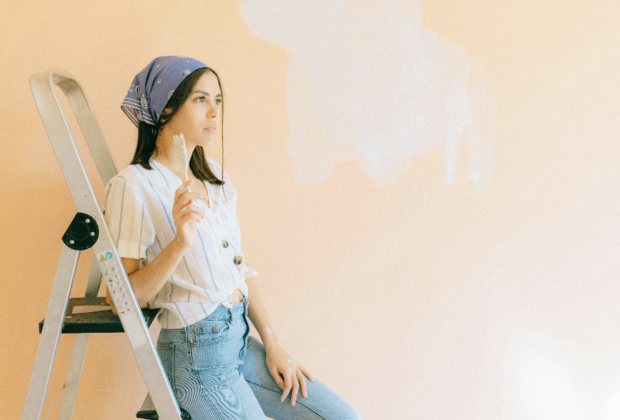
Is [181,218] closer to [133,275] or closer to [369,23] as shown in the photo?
[133,275]

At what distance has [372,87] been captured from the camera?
1.21 metres

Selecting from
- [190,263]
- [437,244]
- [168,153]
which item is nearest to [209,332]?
[190,263]

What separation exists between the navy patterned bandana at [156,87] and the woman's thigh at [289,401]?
1.70ft

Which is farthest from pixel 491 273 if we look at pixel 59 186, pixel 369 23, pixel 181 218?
pixel 59 186

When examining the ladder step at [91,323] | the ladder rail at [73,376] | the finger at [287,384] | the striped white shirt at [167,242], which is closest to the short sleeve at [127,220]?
the striped white shirt at [167,242]

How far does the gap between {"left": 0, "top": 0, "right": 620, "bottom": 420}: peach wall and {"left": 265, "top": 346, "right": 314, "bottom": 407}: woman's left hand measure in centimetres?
24

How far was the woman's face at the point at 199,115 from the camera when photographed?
0.90 metres

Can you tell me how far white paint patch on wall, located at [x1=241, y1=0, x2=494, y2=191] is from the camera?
1179 mm

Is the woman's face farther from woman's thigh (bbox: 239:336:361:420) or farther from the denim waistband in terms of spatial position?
woman's thigh (bbox: 239:336:361:420)

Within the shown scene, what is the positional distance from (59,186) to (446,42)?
0.99 metres

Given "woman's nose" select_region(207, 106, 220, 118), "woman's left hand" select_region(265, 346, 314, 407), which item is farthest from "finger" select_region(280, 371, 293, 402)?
"woman's nose" select_region(207, 106, 220, 118)

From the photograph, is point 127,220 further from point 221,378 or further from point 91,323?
point 221,378

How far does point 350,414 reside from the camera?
96 cm

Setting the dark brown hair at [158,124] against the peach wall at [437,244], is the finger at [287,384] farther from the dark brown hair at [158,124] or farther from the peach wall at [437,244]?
the dark brown hair at [158,124]
